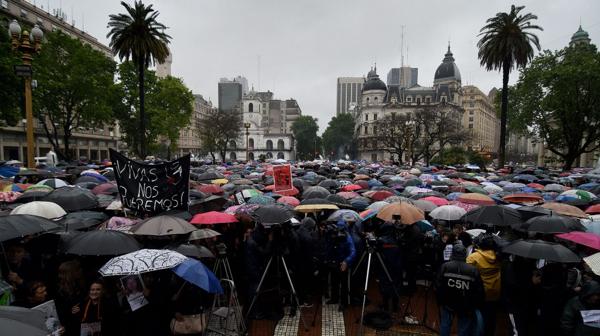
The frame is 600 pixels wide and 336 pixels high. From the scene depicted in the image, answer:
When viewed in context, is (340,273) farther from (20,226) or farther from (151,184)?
(20,226)

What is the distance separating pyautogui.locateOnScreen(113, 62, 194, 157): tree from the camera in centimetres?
→ 3841

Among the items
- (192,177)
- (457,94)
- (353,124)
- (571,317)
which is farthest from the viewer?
(353,124)

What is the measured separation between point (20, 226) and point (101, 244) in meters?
1.14

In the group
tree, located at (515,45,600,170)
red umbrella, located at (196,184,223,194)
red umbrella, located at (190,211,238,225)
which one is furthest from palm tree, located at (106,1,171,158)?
tree, located at (515,45,600,170)

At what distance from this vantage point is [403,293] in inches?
280

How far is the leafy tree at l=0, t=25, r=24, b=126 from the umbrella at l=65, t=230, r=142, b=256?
20973 millimetres

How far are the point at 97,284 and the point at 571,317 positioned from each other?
5622mm

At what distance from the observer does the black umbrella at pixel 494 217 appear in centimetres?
654

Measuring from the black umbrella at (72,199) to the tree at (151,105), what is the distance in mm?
31467

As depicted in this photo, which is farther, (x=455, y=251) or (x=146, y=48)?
(x=146, y=48)

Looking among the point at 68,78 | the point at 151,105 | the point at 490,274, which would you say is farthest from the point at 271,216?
the point at 151,105

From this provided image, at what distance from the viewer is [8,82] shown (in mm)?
20047

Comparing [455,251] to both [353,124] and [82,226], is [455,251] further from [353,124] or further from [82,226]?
[353,124]

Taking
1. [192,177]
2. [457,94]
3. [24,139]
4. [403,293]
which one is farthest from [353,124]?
[403,293]
